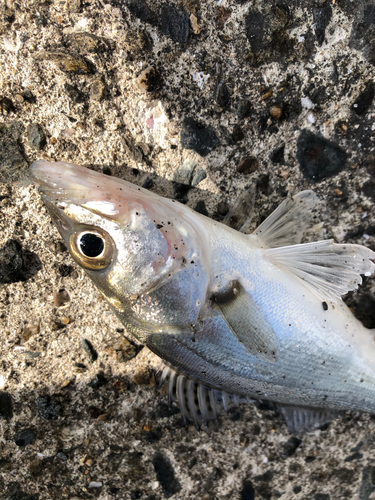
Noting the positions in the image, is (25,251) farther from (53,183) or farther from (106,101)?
(106,101)

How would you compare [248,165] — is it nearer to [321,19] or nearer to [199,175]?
[199,175]

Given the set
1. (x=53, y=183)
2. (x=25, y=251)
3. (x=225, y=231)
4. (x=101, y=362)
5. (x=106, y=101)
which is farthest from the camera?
(x=101, y=362)

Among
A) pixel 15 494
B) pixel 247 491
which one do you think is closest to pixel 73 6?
pixel 15 494

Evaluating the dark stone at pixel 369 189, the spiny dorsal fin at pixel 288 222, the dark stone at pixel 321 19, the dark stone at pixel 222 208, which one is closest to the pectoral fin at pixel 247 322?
the spiny dorsal fin at pixel 288 222

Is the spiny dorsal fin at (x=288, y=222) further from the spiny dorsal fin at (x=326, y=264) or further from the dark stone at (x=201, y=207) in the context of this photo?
the dark stone at (x=201, y=207)

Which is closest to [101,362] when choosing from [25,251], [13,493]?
[25,251]

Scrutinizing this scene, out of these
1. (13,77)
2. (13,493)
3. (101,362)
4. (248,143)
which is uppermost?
(13,77)
